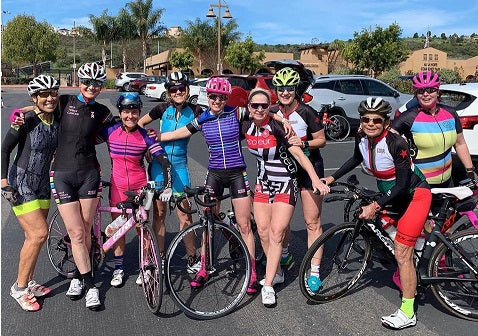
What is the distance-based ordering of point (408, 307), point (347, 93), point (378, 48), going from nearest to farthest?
1. point (408, 307)
2. point (347, 93)
3. point (378, 48)

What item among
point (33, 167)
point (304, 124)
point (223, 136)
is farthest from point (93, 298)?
point (304, 124)

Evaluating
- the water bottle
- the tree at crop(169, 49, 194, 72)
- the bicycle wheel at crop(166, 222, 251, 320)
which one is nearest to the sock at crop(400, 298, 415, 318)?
the bicycle wheel at crop(166, 222, 251, 320)

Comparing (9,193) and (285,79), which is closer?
(9,193)

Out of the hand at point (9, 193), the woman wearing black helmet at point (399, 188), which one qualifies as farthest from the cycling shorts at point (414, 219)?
the hand at point (9, 193)

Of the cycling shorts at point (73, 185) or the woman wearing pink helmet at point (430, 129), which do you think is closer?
the cycling shorts at point (73, 185)

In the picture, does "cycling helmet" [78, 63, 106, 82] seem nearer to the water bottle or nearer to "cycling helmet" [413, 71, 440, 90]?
the water bottle

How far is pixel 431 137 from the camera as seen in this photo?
4.31 m

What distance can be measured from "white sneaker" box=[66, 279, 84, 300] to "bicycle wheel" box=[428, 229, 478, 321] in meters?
2.99

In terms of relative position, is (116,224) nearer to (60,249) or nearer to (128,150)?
(128,150)

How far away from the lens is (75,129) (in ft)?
13.1

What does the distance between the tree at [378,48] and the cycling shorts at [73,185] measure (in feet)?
121

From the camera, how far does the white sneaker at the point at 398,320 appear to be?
3658 millimetres

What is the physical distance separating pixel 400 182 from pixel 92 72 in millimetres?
2699

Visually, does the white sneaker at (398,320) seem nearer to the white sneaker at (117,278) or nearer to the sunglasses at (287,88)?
the sunglasses at (287,88)
